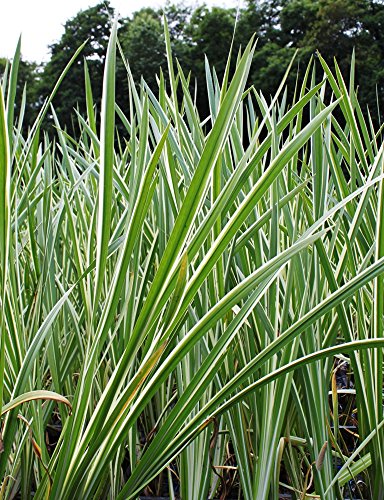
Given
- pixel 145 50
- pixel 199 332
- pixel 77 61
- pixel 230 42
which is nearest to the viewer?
pixel 199 332

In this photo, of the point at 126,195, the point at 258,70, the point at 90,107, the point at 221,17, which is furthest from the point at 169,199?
the point at 221,17

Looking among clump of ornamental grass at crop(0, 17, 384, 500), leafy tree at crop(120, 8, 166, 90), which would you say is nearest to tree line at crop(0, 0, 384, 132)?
leafy tree at crop(120, 8, 166, 90)

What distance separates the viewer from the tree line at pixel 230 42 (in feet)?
47.5

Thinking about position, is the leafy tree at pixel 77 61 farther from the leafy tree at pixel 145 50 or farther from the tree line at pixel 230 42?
the leafy tree at pixel 145 50

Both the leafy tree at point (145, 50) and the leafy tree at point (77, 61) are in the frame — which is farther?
the leafy tree at point (145, 50)

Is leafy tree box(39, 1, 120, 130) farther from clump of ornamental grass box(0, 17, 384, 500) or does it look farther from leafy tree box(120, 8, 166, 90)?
clump of ornamental grass box(0, 17, 384, 500)

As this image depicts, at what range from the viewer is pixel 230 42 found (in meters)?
13.6

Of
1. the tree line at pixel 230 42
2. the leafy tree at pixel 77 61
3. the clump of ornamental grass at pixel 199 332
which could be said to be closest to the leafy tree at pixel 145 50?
the tree line at pixel 230 42

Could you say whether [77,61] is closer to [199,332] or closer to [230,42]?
[230,42]

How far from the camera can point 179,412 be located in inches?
18.7

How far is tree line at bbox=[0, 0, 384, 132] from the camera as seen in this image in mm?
14469

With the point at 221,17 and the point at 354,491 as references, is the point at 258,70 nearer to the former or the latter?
the point at 221,17

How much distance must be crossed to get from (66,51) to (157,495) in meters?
18.6

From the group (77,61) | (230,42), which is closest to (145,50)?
(77,61)
